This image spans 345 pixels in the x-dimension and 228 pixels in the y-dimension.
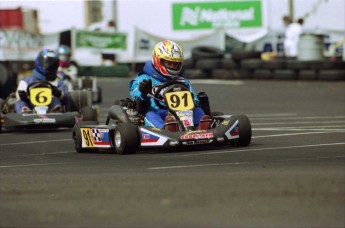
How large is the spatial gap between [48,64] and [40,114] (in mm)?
1110

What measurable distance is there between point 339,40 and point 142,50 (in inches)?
215

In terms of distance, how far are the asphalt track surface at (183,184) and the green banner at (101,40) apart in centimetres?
1655

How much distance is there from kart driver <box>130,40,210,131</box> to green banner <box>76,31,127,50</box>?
1809cm

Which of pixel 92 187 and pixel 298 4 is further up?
pixel 298 4

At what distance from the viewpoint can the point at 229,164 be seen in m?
8.07

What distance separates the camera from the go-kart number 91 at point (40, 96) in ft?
45.3

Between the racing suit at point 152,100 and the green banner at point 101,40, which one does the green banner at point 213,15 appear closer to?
the green banner at point 101,40

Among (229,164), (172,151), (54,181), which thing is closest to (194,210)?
(54,181)

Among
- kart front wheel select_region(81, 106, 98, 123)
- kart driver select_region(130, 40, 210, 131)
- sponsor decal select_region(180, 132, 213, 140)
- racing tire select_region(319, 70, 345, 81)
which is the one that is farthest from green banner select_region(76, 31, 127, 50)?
sponsor decal select_region(180, 132, 213, 140)

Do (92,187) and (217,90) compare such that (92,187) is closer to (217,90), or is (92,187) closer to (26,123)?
(26,123)

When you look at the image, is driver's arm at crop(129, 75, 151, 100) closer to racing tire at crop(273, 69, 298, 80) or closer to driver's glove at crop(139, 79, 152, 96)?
driver's glove at crop(139, 79, 152, 96)

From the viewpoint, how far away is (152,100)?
10328 mm

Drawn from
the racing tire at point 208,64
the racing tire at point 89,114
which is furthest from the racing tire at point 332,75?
the racing tire at point 89,114

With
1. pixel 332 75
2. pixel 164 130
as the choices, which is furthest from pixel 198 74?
pixel 164 130
